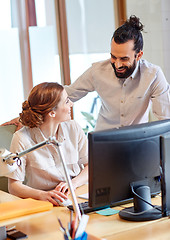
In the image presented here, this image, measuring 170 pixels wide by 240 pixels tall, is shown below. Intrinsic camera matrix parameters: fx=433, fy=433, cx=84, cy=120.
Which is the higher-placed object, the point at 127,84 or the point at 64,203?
the point at 127,84

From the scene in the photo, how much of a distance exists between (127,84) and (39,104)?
2.83 feet

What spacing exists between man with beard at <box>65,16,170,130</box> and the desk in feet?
3.92

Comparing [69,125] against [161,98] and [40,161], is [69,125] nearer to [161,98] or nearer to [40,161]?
[40,161]

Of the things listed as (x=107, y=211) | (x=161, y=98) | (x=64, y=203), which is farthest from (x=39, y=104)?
(x=161, y=98)

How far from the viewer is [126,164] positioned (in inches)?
66.5

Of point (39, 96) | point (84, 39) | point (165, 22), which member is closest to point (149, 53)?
point (165, 22)

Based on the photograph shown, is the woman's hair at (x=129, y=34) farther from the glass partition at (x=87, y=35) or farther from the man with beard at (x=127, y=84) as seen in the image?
the glass partition at (x=87, y=35)

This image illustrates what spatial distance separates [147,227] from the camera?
168 centimetres

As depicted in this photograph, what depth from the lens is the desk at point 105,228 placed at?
1.60 metres

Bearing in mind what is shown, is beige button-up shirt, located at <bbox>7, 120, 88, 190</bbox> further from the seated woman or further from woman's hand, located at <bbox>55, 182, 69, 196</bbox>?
woman's hand, located at <bbox>55, 182, 69, 196</bbox>

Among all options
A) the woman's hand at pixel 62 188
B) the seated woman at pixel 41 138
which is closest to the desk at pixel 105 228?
the woman's hand at pixel 62 188

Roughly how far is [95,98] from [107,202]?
329 cm

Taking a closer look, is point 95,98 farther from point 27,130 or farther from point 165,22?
point 27,130

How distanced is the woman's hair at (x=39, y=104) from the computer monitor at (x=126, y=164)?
67 cm
